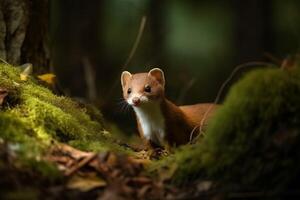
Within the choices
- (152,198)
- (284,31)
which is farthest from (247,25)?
(152,198)

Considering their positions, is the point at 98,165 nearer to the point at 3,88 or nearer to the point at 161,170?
the point at 161,170

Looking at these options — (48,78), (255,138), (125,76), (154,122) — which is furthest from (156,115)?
(255,138)

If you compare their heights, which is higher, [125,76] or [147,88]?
[125,76]

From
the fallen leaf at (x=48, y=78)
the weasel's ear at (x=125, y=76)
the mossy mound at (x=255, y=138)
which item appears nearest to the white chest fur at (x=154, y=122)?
the weasel's ear at (x=125, y=76)

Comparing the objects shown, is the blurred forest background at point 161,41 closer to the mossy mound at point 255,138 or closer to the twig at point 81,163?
the twig at point 81,163

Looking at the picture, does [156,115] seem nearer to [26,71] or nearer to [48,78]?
[48,78]

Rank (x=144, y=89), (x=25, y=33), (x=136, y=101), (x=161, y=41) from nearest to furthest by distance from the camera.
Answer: (x=136, y=101), (x=144, y=89), (x=25, y=33), (x=161, y=41)

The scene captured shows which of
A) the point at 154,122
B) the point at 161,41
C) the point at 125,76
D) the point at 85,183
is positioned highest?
the point at 161,41
